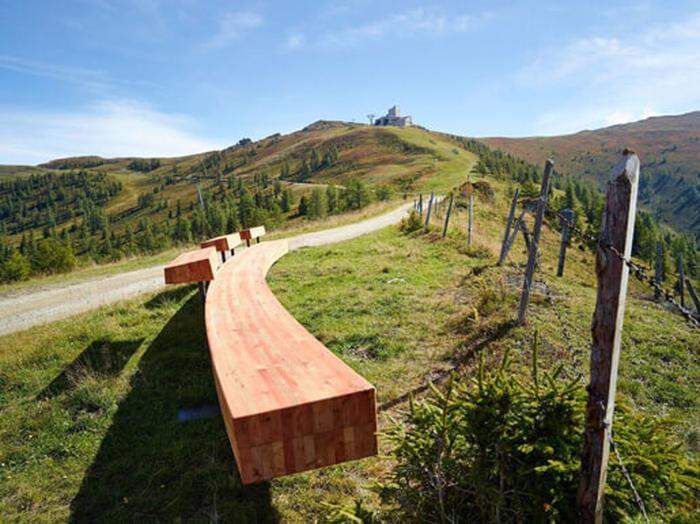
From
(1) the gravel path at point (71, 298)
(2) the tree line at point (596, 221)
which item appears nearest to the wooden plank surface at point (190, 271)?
(1) the gravel path at point (71, 298)

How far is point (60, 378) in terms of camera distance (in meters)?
5.57

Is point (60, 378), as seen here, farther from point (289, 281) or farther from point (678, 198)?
point (678, 198)

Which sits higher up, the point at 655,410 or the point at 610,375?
the point at 610,375

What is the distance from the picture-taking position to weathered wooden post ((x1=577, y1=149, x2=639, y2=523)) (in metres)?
1.94

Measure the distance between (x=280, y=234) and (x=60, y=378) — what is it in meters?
12.1

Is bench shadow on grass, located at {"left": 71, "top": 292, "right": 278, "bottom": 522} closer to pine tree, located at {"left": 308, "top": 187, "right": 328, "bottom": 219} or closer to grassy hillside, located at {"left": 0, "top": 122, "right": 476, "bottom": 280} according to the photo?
grassy hillside, located at {"left": 0, "top": 122, "right": 476, "bottom": 280}

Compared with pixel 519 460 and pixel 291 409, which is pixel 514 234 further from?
pixel 291 409

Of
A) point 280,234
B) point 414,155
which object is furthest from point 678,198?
point 280,234

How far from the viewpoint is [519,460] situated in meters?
2.22

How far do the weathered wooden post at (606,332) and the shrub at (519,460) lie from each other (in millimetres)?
127

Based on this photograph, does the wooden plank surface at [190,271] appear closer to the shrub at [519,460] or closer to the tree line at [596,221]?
the shrub at [519,460]

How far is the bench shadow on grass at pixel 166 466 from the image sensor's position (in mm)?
3342

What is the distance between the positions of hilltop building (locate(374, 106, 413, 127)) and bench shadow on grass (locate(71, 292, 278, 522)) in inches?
7545

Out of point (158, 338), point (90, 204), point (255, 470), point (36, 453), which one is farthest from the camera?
point (90, 204)
